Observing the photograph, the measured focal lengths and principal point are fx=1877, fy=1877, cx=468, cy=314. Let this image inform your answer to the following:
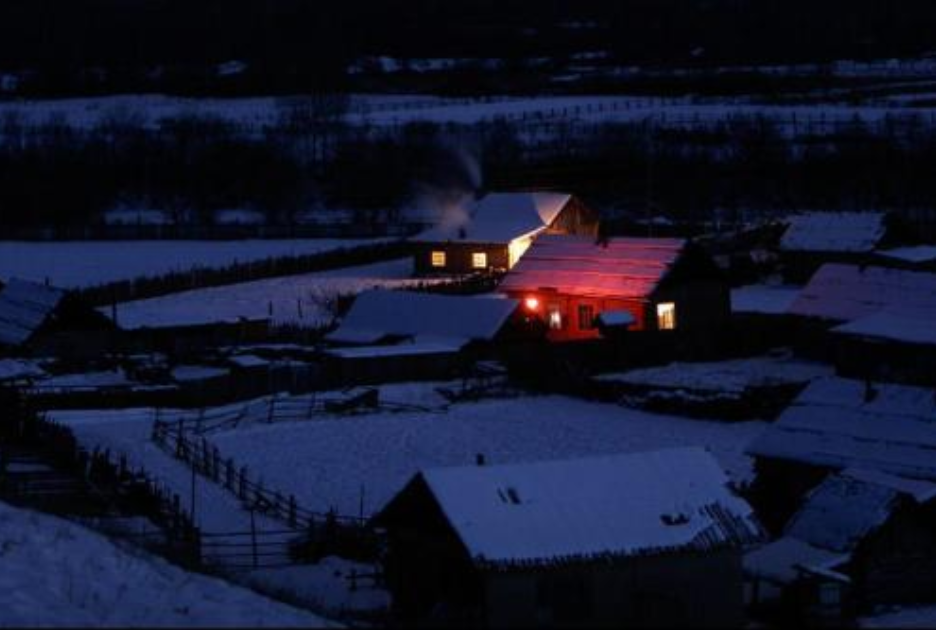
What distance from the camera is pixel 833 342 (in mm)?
28281

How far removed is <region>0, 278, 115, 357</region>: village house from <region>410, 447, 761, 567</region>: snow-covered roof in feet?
50.9

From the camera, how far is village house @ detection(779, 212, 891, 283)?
37469mm

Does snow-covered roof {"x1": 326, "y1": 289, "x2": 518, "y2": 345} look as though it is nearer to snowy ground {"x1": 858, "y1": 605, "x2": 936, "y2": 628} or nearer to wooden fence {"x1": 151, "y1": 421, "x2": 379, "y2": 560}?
wooden fence {"x1": 151, "y1": 421, "x2": 379, "y2": 560}

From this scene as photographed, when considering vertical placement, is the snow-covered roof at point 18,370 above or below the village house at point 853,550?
above

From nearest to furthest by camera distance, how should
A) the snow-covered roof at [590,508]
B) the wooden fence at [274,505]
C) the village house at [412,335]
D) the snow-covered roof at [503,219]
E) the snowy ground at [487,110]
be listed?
the snow-covered roof at [590,508] < the wooden fence at [274,505] < the village house at [412,335] < the snow-covered roof at [503,219] < the snowy ground at [487,110]

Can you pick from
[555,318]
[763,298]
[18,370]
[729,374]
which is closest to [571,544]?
[729,374]

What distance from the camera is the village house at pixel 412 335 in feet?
90.8

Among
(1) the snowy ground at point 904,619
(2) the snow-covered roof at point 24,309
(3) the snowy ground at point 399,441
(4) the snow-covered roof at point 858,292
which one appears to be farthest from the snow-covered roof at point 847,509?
(2) the snow-covered roof at point 24,309

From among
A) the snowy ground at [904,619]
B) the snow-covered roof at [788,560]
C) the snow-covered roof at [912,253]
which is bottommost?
the snowy ground at [904,619]

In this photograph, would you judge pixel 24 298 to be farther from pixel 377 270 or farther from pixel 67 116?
pixel 67 116

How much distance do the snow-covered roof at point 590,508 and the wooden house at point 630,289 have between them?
15047 mm

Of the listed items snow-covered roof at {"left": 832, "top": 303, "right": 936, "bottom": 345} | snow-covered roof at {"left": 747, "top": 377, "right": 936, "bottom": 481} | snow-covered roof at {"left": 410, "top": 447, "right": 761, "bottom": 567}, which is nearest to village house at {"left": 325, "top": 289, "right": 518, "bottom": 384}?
snow-covered roof at {"left": 832, "top": 303, "right": 936, "bottom": 345}

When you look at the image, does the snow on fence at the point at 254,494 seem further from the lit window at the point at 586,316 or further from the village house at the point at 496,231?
the village house at the point at 496,231

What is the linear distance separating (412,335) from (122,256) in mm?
17412
